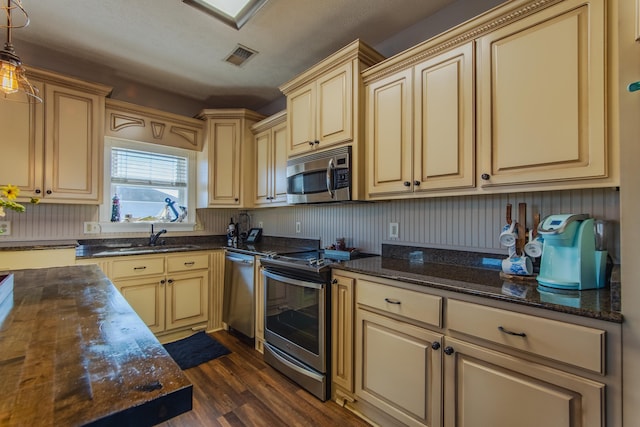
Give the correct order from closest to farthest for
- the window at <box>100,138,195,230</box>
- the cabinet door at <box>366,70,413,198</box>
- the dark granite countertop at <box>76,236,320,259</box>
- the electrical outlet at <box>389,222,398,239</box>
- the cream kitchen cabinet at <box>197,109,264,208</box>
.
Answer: the cabinet door at <box>366,70,413,198</box> → the electrical outlet at <box>389,222,398,239</box> → the dark granite countertop at <box>76,236,320,259</box> → the window at <box>100,138,195,230</box> → the cream kitchen cabinet at <box>197,109,264,208</box>

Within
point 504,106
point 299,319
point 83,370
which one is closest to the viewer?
point 83,370

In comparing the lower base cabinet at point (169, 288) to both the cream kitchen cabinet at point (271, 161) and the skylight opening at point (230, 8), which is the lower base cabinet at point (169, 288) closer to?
the cream kitchen cabinet at point (271, 161)

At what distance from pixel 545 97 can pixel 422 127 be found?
1.98 ft

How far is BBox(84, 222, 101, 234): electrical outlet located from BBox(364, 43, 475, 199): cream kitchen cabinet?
2.65 metres

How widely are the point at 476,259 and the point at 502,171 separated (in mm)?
600

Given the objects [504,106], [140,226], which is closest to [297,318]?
[504,106]

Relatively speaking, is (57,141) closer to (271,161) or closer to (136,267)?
(136,267)

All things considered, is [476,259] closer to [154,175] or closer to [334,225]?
[334,225]

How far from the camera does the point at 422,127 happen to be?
178cm

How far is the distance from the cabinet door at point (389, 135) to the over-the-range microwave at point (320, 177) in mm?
170

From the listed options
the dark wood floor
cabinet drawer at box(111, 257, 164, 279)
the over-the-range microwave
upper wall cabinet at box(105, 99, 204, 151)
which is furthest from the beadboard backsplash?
the dark wood floor

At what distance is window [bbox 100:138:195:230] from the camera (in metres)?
3.01

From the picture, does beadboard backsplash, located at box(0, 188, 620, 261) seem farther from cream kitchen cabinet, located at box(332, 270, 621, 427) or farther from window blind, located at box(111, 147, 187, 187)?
cream kitchen cabinet, located at box(332, 270, 621, 427)

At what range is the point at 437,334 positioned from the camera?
1389 millimetres
